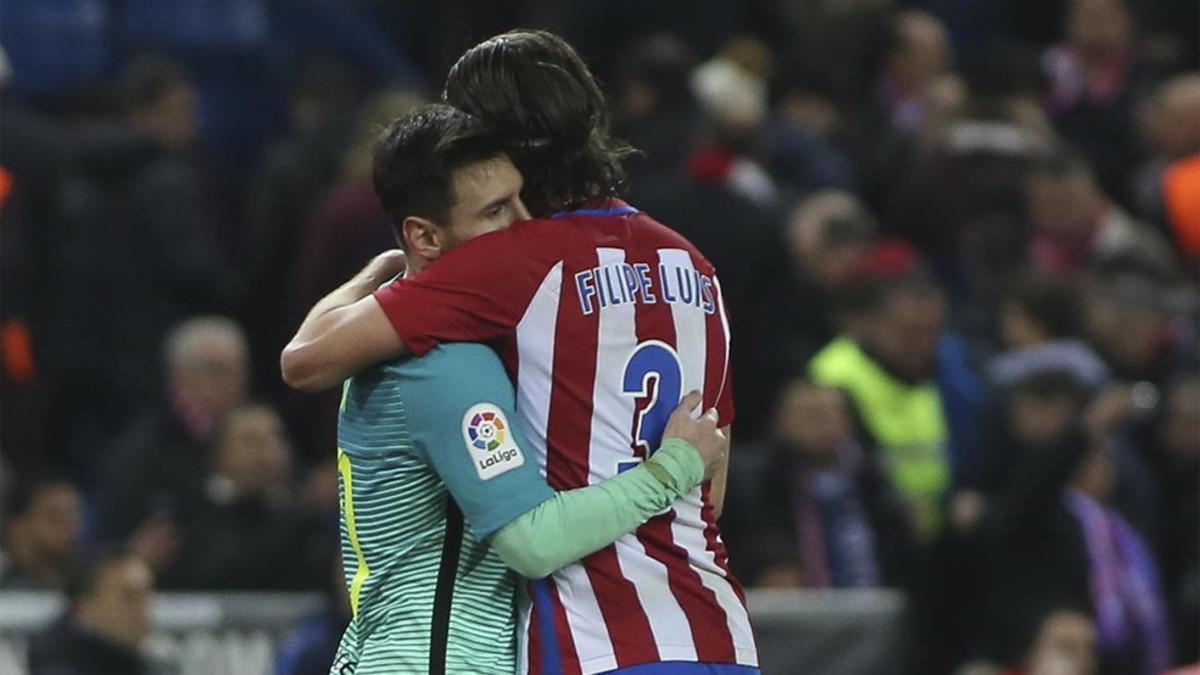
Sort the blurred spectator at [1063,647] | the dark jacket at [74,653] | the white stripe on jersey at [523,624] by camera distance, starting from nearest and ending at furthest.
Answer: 1. the white stripe on jersey at [523,624]
2. the blurred spectator at [1063,647]
3. the dark jacket at [74,653]

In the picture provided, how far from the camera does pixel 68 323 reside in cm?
1080

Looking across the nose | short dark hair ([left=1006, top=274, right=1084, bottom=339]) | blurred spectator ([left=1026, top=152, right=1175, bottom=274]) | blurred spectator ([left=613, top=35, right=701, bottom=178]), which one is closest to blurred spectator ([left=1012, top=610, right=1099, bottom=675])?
short dark hair ([left=1006, top=274, right=1084, bottom=339])

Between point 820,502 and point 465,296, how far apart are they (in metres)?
5.38

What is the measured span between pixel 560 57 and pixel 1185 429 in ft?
16.9

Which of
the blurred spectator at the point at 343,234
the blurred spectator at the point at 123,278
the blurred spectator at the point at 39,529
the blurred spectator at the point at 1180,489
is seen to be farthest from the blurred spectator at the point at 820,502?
the blurred spectator at the point at 123,278

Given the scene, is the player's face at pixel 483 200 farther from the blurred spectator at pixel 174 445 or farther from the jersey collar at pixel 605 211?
the blurred spectator at pixel 174 445

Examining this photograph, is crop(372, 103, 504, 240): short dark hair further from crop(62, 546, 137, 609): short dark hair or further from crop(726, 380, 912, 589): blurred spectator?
crop(726, 380, 912, 589): blurred spectator

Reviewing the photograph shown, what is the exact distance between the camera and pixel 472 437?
4.15 metres

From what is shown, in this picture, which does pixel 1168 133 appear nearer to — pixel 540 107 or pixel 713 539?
pixel 713 539

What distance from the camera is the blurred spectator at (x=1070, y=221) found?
10367mm

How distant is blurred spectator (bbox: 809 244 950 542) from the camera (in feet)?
31.8

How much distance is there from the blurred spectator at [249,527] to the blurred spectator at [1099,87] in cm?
407

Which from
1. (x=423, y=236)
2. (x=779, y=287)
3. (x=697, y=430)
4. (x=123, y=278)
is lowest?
(x=697, y=430)

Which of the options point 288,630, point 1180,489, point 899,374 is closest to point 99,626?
point 288,630
